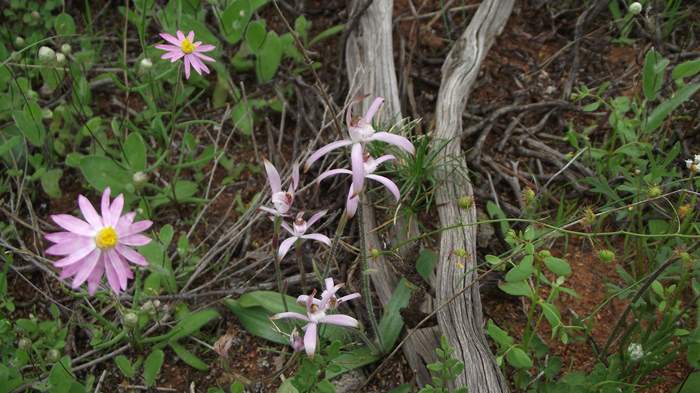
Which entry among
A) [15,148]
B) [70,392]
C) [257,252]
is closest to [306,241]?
[257,252]

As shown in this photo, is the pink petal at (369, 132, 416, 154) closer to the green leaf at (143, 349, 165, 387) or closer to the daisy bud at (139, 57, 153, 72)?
the green leaf at (143, 349, 165, 387)

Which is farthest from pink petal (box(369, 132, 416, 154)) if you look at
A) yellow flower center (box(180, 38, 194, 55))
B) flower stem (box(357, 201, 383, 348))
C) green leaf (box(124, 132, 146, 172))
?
green leaf (box(124, 132, 146, 172))

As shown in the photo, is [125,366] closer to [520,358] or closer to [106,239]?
[106,239]

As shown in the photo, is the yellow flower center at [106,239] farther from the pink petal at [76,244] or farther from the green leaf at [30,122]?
the green leaf at [30,122]

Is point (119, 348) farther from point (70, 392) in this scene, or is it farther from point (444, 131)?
point (444, 131)

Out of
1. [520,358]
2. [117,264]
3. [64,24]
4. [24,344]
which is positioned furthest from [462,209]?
[64,24]

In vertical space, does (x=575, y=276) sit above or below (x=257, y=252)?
below

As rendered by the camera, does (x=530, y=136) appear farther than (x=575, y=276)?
Yes
